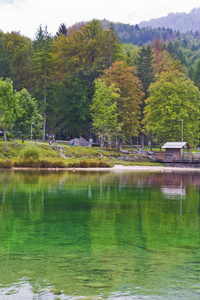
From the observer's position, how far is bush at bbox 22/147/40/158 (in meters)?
51.4

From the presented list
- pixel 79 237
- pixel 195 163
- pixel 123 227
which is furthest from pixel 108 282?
pixel 195 163

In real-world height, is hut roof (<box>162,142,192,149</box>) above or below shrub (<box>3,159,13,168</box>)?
above

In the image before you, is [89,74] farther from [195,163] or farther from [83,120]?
[195,163]

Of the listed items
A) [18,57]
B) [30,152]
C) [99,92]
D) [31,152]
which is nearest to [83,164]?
[31,152]

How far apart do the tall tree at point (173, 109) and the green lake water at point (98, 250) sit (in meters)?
55.8

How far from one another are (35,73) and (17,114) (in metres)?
31.0

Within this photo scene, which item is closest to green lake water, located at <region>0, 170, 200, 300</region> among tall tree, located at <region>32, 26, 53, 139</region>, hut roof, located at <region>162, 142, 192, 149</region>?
hut roof, located at <region>162, 142, 192, 149</region>

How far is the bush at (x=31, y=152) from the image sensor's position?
51.4 metres

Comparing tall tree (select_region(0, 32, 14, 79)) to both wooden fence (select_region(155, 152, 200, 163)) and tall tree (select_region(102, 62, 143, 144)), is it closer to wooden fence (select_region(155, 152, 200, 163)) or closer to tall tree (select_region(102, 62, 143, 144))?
tall tree (select_region(102, 62, 143, 144))

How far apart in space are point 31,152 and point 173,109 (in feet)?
113

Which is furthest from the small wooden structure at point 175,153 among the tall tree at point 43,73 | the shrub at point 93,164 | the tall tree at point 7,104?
the tall tree at point 7,104

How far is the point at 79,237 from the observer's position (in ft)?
38.9

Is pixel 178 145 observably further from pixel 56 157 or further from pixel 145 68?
pixel 145 68

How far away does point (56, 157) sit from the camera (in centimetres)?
5912
